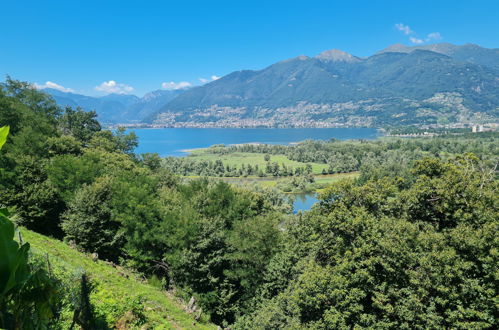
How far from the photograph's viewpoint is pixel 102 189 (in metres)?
22.4

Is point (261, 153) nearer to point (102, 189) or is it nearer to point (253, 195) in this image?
point (253, 195)

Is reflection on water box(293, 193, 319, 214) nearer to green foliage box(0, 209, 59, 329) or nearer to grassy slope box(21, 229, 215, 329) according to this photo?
grassy slope box(21, 229, 215, 329)

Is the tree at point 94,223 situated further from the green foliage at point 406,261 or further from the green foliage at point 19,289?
the green foliage at point 19,289

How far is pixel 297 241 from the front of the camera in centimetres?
2006

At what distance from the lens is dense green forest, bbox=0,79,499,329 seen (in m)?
12.6

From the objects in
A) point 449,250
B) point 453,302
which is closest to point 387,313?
point 453,302

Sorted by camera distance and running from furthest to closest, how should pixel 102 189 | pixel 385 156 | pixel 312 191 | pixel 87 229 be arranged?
pixel 385 156 → pixel 312 191 → pixel 102 189 → pixel 87 229

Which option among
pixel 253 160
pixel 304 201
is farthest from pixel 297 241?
pixel 253 160

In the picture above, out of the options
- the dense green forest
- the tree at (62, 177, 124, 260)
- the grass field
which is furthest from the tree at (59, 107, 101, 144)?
the grass field

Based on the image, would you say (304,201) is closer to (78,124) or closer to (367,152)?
(78,124)

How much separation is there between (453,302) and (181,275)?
1591cm

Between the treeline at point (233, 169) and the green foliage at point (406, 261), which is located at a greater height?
the green foliage at point (406, 261)

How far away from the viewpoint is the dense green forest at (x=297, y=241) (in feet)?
41.3

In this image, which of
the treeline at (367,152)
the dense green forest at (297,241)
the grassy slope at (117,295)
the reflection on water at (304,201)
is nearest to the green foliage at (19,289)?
the dense green forest at (297,241)
